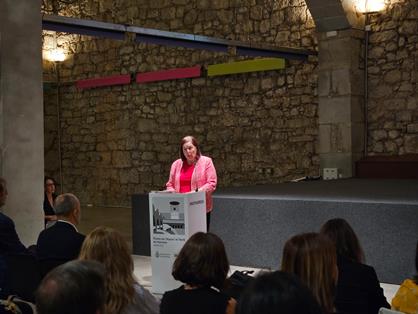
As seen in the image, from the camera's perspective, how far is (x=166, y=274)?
473 cm

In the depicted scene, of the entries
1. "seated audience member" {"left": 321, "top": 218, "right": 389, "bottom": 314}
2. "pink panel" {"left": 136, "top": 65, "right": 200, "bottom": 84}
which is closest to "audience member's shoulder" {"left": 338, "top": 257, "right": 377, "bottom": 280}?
"seated audience member" {"left": 321, "top": 218, "right": 389, "bottom": 314}

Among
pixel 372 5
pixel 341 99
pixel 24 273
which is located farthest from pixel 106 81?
pixel 24 273

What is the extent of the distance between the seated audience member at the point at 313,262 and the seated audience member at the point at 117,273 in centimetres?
62

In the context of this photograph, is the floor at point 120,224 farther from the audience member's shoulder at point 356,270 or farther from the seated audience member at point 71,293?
the seated audience member at point 71,293

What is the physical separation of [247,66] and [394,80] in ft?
7.97

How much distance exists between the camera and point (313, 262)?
7.60 feet

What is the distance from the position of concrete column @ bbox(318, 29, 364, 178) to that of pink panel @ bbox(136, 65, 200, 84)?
2.76 metres

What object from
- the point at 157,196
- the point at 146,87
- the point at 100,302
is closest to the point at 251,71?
the point at 146,87

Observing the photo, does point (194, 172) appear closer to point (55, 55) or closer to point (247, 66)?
point (247, 66)

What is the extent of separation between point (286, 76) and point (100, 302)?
29.1 feet

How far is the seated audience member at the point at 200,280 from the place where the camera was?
7.63 feet

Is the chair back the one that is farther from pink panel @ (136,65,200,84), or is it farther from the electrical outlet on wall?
pink panel @ (136,65,200,84)

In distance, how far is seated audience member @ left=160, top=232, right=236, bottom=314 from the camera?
233 cm

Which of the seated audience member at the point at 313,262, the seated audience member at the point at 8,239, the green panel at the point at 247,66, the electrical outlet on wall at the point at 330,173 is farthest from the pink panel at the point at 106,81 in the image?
the seated audience member at the point at 313,262
